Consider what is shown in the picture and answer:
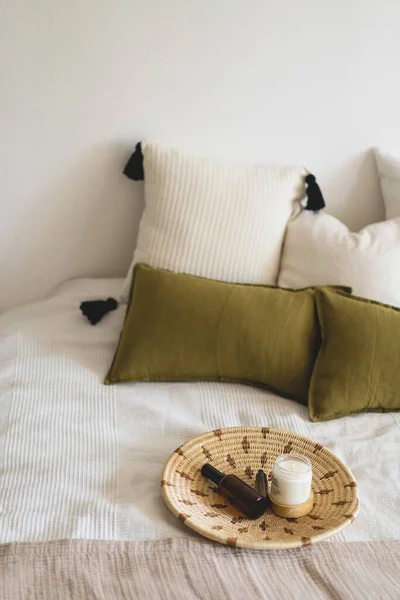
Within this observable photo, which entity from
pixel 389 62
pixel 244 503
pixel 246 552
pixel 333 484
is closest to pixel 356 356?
pixel 333 484

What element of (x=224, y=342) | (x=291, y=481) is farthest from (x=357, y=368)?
(x=291, y=481)

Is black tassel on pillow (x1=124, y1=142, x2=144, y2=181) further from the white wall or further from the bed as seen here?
the bed

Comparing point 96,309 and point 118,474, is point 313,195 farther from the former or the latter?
point 118,474

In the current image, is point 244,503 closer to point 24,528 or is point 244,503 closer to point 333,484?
point 333,484

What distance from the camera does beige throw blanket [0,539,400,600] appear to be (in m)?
1.08

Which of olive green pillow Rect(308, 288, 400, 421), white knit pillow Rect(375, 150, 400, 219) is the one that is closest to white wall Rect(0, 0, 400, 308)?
white knit pillow Rect(375, 150, 400, 219)

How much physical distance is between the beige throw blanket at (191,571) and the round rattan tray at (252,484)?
3cm

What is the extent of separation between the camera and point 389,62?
2004 mm

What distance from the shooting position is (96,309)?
1.89 m

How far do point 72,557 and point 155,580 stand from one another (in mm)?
144

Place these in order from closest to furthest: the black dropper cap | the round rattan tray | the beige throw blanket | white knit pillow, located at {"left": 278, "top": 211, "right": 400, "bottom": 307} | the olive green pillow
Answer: the beige throw blanket < the round rattan tray < the black dropper cap < the olive green pillow < white knit pillow, located at {"left": 278, "top": 211, "right": 400, "bottom": 307}

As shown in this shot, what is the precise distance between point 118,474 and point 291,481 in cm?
35

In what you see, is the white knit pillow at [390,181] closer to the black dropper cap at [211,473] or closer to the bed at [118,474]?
the bed at [118,474]

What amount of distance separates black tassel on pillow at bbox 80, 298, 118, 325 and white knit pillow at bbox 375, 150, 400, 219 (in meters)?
0.84
